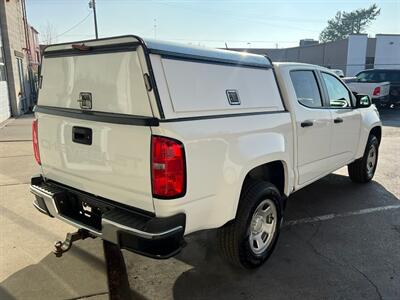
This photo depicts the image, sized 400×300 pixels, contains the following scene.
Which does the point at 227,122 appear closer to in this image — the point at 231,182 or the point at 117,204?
the point at 231,182

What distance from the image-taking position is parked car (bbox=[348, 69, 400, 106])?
17094 mm

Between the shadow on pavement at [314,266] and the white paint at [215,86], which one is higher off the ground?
the white paint at [215,86]

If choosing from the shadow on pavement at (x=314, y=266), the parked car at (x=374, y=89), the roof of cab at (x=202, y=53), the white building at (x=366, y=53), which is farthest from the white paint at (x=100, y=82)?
the white building at (x=366, y=53)

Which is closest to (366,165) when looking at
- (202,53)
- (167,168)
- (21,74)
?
(202,53)

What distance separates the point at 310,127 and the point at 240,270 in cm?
174

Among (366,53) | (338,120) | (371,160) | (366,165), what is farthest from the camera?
(366,53)

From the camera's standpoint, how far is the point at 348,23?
305ft

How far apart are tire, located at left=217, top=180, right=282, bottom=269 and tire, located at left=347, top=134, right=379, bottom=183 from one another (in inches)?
112

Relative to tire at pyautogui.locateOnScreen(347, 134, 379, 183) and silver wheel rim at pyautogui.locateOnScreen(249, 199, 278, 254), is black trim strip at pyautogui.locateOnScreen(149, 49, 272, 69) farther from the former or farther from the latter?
tire at pyautogui.locateOnScreen(347, 134, 379, 183)

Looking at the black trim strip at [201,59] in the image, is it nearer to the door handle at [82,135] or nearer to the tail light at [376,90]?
the door handle at [82,135]

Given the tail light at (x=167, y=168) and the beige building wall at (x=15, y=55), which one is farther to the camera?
the beige building wall at (x=15, y=55)

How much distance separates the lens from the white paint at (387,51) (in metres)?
38.8

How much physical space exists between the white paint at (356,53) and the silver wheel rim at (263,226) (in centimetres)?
3894

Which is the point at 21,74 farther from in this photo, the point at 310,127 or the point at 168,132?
the point at 168,132
